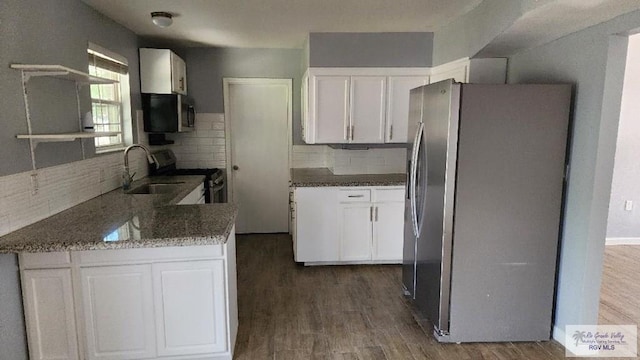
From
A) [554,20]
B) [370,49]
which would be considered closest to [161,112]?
[370,49]

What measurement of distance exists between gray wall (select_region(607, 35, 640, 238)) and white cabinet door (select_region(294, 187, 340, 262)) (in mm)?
3168

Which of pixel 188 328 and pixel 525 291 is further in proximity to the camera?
pixel 525 291

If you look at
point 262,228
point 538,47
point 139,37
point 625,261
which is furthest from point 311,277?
point 625,261

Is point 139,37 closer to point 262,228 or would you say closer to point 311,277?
point 262,228

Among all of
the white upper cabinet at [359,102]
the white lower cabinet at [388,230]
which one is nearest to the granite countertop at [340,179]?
the white lower cabinet at [388,230]

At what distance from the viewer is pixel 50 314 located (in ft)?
6.89

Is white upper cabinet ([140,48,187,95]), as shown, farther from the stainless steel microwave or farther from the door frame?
the door frame

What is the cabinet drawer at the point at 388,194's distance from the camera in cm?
393

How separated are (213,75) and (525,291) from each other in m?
4.00

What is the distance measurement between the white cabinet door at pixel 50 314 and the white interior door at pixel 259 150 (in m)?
2.99

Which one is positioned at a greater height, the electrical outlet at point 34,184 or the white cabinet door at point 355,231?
the electrical outlet at point 34,184

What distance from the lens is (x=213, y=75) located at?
15.9 ft

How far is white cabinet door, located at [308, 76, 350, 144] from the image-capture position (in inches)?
158

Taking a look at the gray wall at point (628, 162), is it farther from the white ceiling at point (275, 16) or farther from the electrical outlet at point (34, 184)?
the electrical outlet at point (34, 184)
